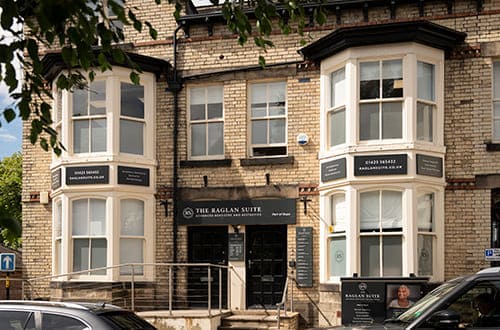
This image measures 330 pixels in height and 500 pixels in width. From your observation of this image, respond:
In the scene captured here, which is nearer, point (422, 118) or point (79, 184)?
point (422, 118)

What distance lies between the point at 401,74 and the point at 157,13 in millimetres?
6195

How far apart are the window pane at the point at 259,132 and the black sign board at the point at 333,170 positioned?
1638 millimetres

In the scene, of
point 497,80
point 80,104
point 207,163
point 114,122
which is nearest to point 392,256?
point 497,80

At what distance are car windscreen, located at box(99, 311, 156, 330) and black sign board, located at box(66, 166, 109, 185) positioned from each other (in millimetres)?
7769

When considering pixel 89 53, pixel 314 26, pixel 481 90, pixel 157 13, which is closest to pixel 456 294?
pixel 89 53

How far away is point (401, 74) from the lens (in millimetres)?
15141

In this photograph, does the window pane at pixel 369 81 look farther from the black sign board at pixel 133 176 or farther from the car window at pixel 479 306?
the car window at pixel 479 306

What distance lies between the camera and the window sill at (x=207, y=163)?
16.8 m

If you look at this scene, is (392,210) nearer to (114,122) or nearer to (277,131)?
(277,131)

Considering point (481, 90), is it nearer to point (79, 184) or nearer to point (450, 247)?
point (450, 247)

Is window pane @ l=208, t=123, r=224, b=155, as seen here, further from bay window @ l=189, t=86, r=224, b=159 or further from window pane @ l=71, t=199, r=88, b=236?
window pane @ l=71, t=199, r=88, b=236

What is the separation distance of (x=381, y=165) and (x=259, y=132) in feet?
10.5

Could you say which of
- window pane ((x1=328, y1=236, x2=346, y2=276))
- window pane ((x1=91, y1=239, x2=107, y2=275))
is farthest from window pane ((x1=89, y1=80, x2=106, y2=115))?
window pane ((x1=328, y1=236, x2=346, y2=276))

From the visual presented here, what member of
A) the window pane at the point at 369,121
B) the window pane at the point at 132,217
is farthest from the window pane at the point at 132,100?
the window pane at the point at 369,121
